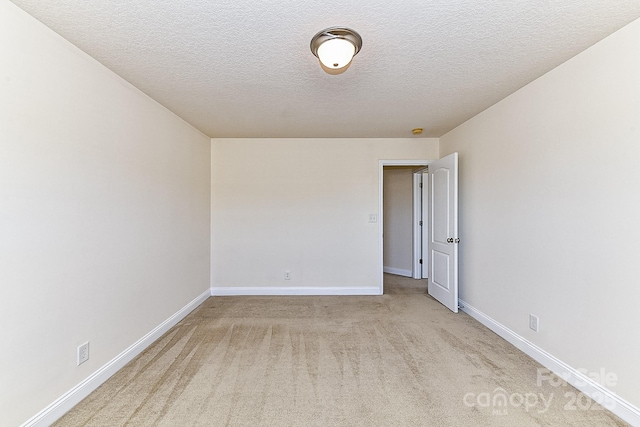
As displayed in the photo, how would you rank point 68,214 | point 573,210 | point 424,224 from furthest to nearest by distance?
point 424,224 → point 573,210 → point 68,214

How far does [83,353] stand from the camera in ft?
6.49

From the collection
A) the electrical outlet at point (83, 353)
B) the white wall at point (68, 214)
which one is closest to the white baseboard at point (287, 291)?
the white wall at point (68, 214)

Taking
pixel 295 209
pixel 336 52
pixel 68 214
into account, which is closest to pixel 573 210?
pixel 336 52

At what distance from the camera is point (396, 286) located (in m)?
4.92

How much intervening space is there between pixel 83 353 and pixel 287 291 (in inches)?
104

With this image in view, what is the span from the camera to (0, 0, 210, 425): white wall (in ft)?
5.02

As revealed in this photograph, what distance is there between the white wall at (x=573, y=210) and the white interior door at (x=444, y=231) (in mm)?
424

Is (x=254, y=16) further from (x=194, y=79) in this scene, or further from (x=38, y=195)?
(x=38, y=195)

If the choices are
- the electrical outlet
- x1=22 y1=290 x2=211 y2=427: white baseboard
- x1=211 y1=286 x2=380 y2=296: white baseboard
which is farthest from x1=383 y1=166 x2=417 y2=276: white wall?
the electrical outlet

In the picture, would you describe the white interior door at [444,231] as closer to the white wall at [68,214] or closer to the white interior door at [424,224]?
the white interior door at [424,224]

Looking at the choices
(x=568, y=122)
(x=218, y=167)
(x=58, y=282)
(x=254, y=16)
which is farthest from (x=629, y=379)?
(x=218, y=167)

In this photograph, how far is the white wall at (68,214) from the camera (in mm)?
1531

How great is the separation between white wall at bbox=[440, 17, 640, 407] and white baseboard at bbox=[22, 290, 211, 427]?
11.0ft

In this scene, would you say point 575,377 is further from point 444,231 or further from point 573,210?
point 444,231
